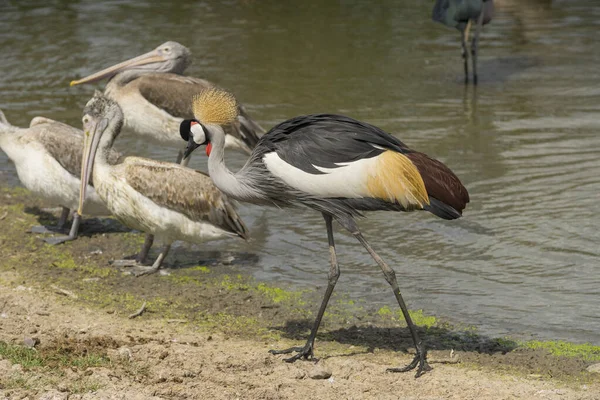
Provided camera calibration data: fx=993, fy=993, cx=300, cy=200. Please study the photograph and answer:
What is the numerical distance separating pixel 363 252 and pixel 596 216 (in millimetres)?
2193

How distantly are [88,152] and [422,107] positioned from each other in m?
5.94

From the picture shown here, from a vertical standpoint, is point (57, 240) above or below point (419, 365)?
below

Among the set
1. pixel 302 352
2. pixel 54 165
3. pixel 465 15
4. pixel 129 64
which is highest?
pixel 465 15

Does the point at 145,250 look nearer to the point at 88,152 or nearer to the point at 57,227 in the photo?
the point at 88,152

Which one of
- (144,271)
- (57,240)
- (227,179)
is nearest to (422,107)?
(57,240)

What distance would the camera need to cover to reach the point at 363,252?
841cm

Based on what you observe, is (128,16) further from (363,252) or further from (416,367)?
(416,367)

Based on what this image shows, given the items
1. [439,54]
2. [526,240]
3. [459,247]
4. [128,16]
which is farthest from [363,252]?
[128,16]

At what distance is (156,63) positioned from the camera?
35.9ft

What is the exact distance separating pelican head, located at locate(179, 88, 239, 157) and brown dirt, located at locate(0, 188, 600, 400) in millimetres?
1293

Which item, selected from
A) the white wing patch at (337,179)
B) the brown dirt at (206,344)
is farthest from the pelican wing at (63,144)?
Result: the white wing patch at (337,179)

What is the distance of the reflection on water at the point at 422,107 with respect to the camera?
7.74 meters

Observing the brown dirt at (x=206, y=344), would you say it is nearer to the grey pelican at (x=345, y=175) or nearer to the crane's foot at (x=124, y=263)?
the crane's foot at (x=124, y=263)

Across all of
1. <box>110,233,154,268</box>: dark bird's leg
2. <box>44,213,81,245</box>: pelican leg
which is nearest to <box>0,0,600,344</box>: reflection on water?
<box>110,233,154,268</box>: dark bird's leg
